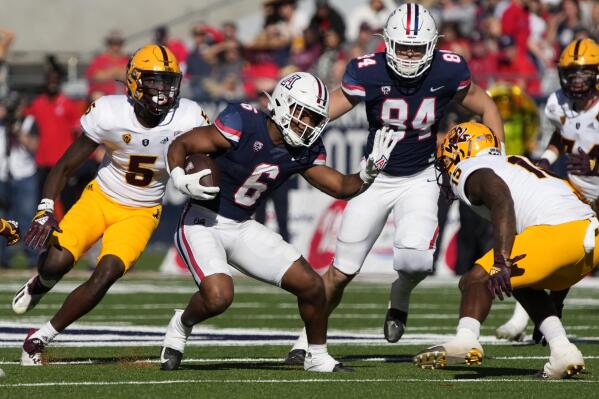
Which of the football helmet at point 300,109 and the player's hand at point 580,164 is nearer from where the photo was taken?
the football helmet at point 300,109

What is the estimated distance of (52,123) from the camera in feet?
52.2

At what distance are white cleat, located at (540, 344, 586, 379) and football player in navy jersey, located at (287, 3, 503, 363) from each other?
4.83ft

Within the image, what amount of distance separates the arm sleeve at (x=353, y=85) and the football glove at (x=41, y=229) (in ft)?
6.48

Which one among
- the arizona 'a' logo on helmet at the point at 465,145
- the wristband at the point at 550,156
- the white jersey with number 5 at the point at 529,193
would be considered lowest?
the wristband at the point at 550,156

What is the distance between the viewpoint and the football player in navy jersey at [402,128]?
8.32m

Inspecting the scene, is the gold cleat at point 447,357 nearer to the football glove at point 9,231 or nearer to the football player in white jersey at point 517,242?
the football player in white jersey at point 517,242

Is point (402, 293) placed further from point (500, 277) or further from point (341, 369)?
point (500, 277)

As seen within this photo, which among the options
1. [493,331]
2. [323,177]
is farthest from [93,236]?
[493,331]

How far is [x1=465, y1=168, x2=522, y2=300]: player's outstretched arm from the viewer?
6.66 meters

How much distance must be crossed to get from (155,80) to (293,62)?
9.91 m

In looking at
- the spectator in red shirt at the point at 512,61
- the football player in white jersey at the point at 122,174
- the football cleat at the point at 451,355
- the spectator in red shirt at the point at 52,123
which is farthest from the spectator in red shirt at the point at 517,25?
the football cleat at the point at 451,355

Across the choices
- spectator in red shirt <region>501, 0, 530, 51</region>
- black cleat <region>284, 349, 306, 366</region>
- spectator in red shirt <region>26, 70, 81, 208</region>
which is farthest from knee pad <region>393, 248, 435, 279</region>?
spectator in red shirt <region>501, 0, 530, 51</region>

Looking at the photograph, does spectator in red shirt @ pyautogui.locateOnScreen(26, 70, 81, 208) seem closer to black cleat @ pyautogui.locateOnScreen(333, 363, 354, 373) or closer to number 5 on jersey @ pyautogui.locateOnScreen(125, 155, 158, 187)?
number 5 on jersey @ pyautogui.locateOnScreen(125, 155, 158, 187)

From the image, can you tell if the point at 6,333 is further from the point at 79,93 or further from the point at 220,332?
the point at 79,93
